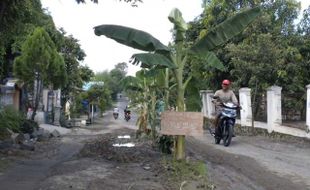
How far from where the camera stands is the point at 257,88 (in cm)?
2162

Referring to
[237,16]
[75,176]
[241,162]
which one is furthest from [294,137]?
[75,176]

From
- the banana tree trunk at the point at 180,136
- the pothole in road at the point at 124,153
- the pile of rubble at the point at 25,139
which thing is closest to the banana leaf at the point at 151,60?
the banana tree trunk at the point at 180,136

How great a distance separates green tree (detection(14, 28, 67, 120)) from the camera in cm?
2188

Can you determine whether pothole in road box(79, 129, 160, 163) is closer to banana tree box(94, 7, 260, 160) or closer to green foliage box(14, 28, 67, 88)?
banana tree box(94, 7, 260, 160)

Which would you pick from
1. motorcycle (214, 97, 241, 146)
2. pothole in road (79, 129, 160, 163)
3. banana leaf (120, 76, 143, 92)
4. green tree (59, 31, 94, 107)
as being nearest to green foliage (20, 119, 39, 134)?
banana leaf (120, 76, 143, 92)

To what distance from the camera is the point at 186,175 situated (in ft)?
29.3

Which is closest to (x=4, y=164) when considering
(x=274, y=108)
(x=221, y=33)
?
(x=221, y=33)

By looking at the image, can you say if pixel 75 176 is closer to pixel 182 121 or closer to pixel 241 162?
pixel 182 121

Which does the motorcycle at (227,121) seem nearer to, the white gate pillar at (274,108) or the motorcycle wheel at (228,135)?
the motorcycle wheel at (228,135)

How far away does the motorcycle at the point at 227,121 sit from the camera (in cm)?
1417

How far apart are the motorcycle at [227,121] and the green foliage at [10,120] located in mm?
6915

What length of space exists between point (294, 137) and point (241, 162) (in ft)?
22.2

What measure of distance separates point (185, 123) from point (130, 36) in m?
1.87

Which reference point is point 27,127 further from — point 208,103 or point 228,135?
point 208,103
